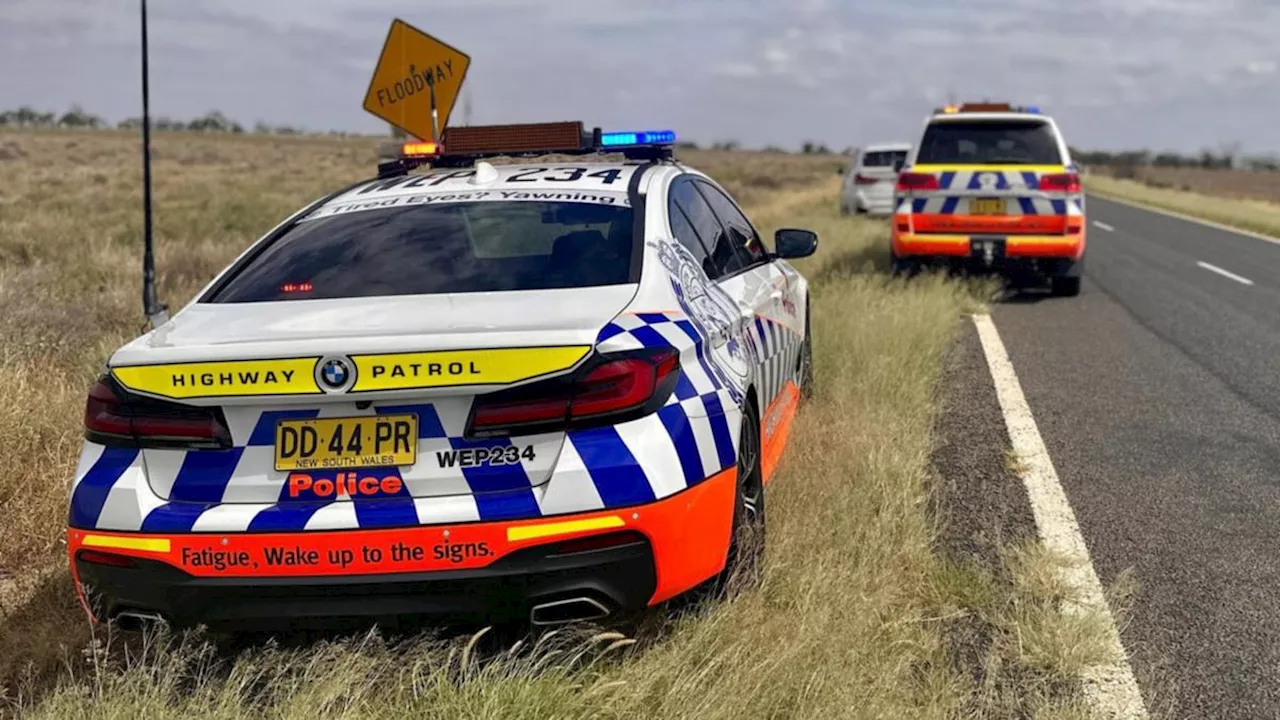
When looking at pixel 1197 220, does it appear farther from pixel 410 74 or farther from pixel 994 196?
pixel 410 74

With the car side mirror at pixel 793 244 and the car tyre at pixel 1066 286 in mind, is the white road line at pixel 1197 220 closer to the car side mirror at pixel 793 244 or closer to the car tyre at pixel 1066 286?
the car tyre at pixel 1066 286

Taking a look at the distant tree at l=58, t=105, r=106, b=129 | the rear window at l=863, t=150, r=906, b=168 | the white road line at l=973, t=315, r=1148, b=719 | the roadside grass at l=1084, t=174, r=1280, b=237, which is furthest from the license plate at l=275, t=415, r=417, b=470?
the distant tree at l=58, t=105, r=106, b=129

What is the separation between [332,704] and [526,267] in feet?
4.68

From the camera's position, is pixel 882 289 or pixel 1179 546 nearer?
pixel 1179 546

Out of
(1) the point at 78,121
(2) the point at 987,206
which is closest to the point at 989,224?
(2) the point at 987,206

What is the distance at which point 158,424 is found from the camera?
2.79 meters

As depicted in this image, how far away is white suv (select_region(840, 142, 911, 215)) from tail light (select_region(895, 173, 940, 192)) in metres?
9.82

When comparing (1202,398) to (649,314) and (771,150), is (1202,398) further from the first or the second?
(771,150)

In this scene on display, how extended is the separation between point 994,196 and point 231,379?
9.11 metres

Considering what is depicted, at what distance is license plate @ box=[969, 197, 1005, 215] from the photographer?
10.5 meters

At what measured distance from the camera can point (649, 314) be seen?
3.06 metres

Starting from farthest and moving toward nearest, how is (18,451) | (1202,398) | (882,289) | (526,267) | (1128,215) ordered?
(1128,215), (882,289), (1202,398), (18,451), (526,267)

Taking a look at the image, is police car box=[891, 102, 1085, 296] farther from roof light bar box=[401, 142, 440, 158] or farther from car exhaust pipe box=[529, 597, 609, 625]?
car exhaust pipe box=[529, 597, 609, 625]

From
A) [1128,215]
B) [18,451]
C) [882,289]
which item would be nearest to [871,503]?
[18,451]
